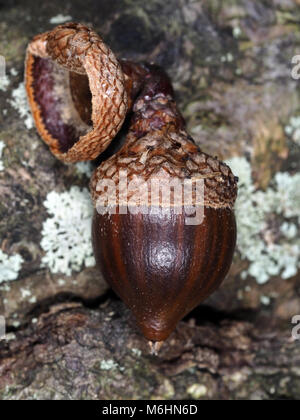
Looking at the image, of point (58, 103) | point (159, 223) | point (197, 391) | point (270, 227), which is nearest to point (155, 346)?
point (197, 391)

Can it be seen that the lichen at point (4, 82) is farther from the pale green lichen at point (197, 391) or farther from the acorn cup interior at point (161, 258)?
the pale green lichen at point (197, 391)

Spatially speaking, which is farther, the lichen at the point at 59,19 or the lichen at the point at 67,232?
the lichen at the point at 59,19

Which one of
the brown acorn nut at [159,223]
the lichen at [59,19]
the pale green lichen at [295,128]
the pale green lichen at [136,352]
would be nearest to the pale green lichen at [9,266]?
the brown acorn nut at [159,223]

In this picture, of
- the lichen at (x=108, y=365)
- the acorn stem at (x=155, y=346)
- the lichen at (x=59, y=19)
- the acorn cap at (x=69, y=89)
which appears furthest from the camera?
the lichen at (x=59, y=19)

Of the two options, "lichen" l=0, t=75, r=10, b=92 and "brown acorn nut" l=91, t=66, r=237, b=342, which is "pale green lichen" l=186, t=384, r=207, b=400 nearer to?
"brown acorn nut" l=91, t=66, r=237, b=342

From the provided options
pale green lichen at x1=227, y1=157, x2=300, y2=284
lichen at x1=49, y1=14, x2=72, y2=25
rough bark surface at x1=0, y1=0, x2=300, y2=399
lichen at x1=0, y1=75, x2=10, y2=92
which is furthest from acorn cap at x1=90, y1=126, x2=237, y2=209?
lichen at x1=49, y1=14, x2=72, y2=25
